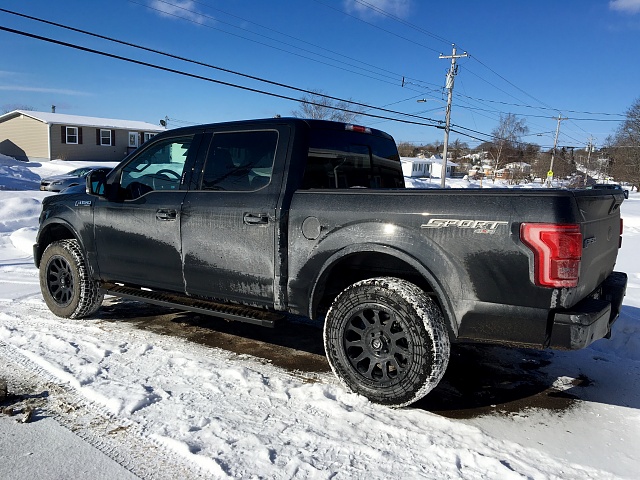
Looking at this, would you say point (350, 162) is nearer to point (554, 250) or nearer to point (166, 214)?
point (166, 214)

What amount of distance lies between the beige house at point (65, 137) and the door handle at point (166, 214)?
121 feet

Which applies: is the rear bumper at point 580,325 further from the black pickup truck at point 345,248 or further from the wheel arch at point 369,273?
the wheel arch at point 369,273

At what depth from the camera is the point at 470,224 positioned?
3.06 meters

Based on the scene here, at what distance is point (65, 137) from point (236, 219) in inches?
1651

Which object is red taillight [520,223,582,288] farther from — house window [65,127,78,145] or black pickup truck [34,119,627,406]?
house window [65,127,78,145]

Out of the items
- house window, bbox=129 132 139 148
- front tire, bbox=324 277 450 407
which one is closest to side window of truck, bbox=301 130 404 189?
front tire, bbox=324 277 450 407

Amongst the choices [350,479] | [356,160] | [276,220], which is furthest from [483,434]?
[356,160]

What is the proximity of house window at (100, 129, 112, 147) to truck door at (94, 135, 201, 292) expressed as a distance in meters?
40.6

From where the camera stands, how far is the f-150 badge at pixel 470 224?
2990mm

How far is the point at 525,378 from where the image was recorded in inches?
163

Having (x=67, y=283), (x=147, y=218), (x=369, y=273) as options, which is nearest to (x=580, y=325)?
(x=369, y=273)

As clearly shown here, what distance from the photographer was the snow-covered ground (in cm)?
272

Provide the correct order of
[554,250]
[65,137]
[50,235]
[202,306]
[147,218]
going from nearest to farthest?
1. [554,250]
2. [202,306]
3. [147,218]
4. [50,235]
5. [65,137]

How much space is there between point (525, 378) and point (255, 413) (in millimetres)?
2266
